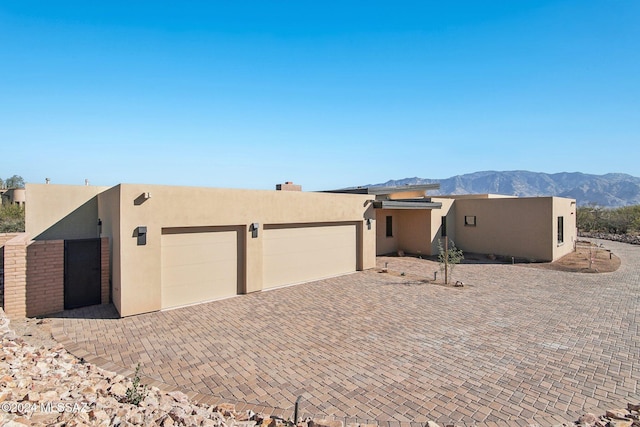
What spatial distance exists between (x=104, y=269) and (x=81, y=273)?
54 centimetres

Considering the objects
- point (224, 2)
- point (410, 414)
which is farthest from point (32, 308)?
point (224, 2)

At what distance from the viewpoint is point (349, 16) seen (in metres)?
13.4

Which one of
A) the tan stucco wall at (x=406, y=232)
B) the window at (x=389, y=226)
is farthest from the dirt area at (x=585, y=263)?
the window at (x=389, y=226)

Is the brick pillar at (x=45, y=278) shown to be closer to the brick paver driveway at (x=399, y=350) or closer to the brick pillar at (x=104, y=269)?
the brick paver driveway at (x=399, y=350)

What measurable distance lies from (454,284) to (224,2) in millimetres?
13639

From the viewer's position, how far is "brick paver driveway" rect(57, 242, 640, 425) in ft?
16.2

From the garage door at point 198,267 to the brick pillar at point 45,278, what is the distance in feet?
8.59

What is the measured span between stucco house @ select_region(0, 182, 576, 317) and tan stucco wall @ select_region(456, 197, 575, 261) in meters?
7.18

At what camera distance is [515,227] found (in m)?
18.4

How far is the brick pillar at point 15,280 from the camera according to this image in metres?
7.99

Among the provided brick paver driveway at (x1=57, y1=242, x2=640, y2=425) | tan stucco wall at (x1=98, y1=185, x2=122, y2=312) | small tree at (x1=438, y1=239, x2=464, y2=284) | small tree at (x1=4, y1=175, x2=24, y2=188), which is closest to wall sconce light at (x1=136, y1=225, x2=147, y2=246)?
tan stucco wall at (x1=98, y1=185, x2=122, y2=312)

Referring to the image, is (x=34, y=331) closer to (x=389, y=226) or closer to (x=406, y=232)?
(x=389, y=226)

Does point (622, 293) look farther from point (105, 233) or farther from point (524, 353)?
point (105, 233)

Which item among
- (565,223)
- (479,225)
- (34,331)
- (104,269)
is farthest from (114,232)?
(565,223)
